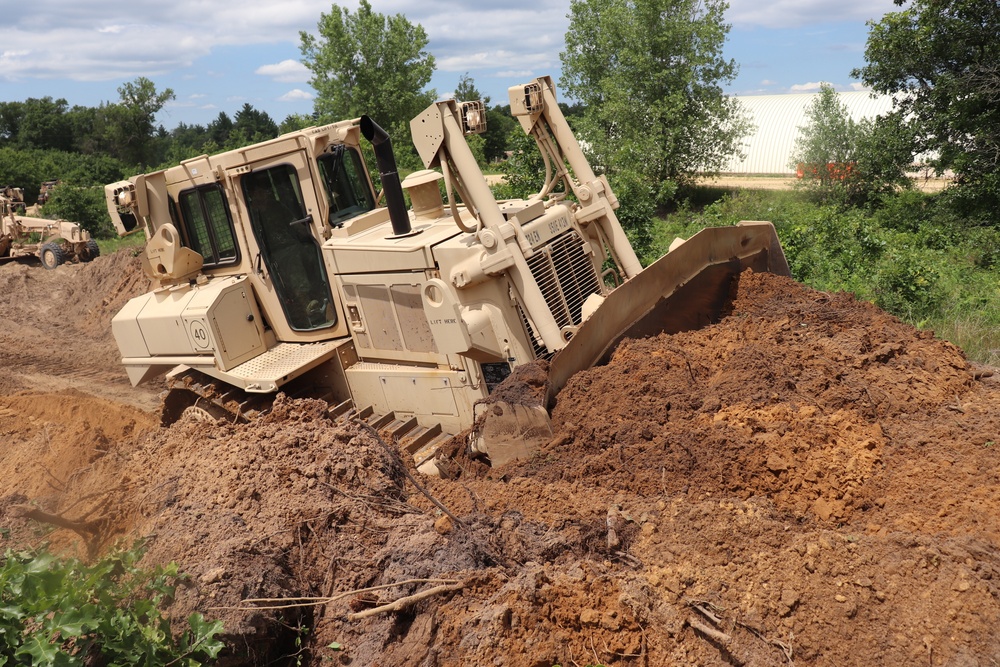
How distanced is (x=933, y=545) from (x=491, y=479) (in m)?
2.70

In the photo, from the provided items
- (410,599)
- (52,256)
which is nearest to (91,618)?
(410,599)

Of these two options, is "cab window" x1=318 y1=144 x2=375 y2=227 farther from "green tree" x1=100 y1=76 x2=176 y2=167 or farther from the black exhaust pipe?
"green tree" x1=100 y1=76 x2=176 y2=167

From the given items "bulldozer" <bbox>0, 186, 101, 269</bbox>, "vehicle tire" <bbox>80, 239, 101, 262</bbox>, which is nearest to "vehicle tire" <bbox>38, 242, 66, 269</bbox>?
"bulldozer" <bbox>0, 186, 101, 269</bbox>

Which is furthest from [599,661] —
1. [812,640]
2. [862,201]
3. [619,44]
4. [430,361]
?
[619,44]

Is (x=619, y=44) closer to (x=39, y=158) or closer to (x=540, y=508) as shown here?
(x=540, y=508)

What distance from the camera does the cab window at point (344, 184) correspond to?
7250mm

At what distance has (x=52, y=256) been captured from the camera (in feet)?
67.9

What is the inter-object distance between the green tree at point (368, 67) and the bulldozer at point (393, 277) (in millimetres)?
22081

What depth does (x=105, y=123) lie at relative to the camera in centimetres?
5419

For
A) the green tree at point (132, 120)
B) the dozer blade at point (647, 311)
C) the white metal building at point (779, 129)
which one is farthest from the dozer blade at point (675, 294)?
the green tree at point (132, 120)

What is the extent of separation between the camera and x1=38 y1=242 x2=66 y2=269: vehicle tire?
67.8 feet

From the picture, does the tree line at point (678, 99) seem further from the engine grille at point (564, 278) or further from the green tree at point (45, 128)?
the green tree at point (45, 128)

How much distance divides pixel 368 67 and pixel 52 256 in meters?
13.5

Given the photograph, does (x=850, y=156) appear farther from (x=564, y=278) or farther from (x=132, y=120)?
(x=132, y=120)
